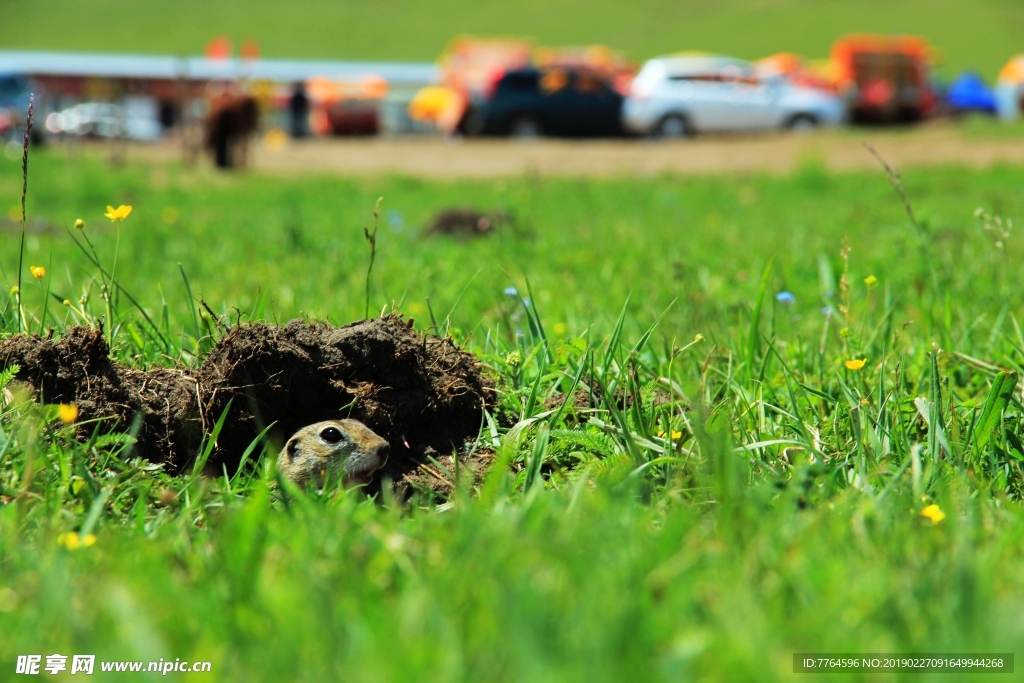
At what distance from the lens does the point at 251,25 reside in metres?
74.7

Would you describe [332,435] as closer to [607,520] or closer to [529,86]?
[607,520]

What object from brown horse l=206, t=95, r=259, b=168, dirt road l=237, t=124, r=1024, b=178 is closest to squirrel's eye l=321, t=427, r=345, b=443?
dirt road l=237, t=124, r=1024, b=178

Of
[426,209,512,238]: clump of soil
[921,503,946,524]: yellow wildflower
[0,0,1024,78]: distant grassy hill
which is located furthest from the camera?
[0,0,1024,78]: distant grassy hill

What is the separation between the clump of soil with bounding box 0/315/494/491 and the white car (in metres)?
19.6

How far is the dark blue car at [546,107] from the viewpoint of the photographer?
21.0m

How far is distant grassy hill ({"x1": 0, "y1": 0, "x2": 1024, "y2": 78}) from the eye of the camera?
206 feet

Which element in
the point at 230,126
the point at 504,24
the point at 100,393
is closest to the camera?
the point at 100,393

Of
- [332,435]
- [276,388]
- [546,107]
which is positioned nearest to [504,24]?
[546,107]

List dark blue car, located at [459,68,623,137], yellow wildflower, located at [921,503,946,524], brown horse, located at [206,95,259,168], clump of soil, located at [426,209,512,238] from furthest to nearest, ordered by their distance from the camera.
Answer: dark blue car, located at [459,68,623,137], brown horse, located at [206,95,259,168], clump of soil, located at [426,209,512,238], yellow wildflower, located at [921,503,946,524]

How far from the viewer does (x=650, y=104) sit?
69.5 feet

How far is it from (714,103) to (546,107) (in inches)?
136

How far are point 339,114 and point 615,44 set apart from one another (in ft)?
142

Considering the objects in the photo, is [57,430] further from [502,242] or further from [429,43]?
[429,43]

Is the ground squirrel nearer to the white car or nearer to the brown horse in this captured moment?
the brown horse
